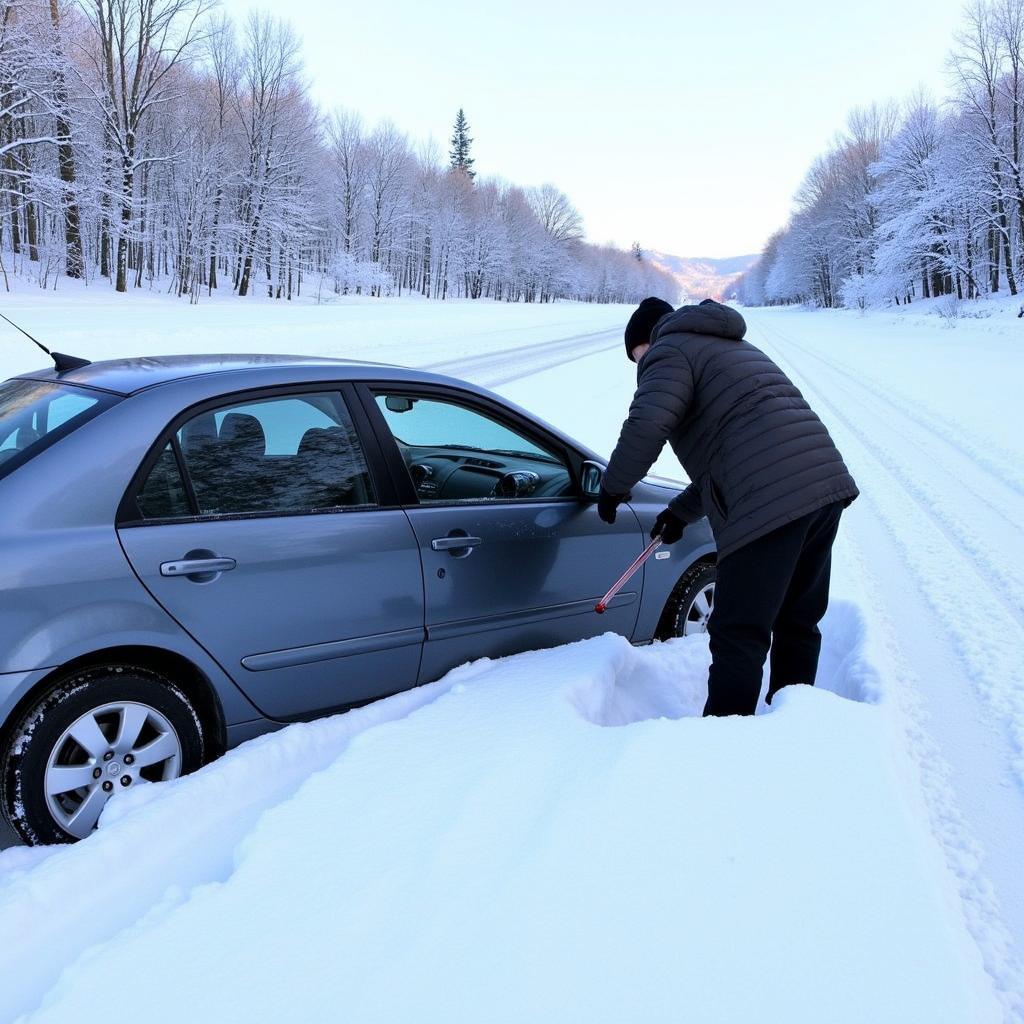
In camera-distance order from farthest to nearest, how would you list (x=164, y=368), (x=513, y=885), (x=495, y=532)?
(x=495, y=532) → (x=164, y=368) → (x=513, y=885)

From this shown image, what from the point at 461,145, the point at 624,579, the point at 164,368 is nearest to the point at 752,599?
the point at 624,579

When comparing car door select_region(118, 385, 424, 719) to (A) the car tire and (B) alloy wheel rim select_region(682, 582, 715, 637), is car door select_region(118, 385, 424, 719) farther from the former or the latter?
(B) alloy wheel rim select_region(682, 582, 715, 637)

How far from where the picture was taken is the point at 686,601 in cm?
405

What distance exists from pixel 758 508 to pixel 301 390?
1.68 meters

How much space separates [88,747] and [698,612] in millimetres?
2817

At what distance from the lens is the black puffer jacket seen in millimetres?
2881

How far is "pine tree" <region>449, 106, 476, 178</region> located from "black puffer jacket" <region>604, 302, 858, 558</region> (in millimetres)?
112309

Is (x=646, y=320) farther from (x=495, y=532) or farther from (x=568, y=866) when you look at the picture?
(x=568, y=866)

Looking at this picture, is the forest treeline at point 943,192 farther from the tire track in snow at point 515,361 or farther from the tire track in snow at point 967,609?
the tire track in snow at point 967,609

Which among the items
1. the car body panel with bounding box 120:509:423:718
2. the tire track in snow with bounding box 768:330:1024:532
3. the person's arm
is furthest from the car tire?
the tire track in snow with bounding box 768:330:1024:532

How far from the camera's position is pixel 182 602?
244 cm

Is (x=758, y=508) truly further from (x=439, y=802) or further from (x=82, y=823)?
(x=82, y=823)

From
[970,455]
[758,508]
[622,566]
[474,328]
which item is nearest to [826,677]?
[622,566]

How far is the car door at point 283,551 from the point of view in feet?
8.16
